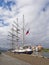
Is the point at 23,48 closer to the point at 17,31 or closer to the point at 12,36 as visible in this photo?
the point at 17,31

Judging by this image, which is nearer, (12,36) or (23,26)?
(23,26)

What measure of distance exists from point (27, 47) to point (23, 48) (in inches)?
83.4

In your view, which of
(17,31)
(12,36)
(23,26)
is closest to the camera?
(23,26)

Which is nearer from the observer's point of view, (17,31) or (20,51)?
(20,51)

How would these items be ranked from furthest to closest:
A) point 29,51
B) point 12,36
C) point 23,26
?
point 12,36, point 23,26, point 29,51

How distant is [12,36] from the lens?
14438cm

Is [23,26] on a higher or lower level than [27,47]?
higher

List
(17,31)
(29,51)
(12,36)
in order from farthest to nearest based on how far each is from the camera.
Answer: (12,36)
(17,31)
(29,51)

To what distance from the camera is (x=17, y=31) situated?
119 metres

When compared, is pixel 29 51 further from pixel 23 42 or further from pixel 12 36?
pixel 12 36

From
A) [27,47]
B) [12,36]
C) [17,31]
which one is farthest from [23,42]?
[12,36]

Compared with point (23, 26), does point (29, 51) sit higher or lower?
lower

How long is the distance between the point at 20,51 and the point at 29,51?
3870mm

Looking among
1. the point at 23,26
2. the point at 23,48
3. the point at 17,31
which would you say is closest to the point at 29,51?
the point at 23,48
